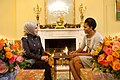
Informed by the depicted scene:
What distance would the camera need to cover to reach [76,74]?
13.3 feet

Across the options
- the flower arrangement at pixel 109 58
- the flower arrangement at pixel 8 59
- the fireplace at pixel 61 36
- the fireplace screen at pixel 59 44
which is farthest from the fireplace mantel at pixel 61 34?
the flower arrangement at pixel 8 59

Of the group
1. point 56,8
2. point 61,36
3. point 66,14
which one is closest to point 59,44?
point 61,36

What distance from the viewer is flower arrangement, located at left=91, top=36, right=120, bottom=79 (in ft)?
6.06

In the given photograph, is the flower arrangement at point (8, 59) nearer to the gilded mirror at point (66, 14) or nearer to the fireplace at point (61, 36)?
the fireplace at point (61, 36)

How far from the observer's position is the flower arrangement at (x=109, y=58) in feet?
6.06

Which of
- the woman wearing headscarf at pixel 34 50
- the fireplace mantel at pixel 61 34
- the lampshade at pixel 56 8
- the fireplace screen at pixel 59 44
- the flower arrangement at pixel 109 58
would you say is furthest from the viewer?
the fireplace screen at pixel 59 44

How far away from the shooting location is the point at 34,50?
4.28 meters

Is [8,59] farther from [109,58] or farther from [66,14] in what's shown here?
[66,14]

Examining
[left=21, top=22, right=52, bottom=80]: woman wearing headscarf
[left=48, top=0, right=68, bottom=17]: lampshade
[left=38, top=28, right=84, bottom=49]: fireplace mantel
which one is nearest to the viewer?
[left=21, top=22, right=52, bottom=80]: woman wearing headscarf

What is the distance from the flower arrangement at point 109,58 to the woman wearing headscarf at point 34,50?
2.05 m

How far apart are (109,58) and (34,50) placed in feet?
8.32

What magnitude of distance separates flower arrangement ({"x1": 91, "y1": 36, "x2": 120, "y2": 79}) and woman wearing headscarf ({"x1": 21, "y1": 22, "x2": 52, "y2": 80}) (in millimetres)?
2049

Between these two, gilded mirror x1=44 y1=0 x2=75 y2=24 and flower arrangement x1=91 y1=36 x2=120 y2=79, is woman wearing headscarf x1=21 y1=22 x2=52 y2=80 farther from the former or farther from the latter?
gilded mirror x1=44 y1=0 x2=75 y2=24

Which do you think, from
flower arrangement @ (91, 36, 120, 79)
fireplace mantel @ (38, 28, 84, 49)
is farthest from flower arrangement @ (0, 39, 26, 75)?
fireplace mantel @ (38, 28, 84, 49)
